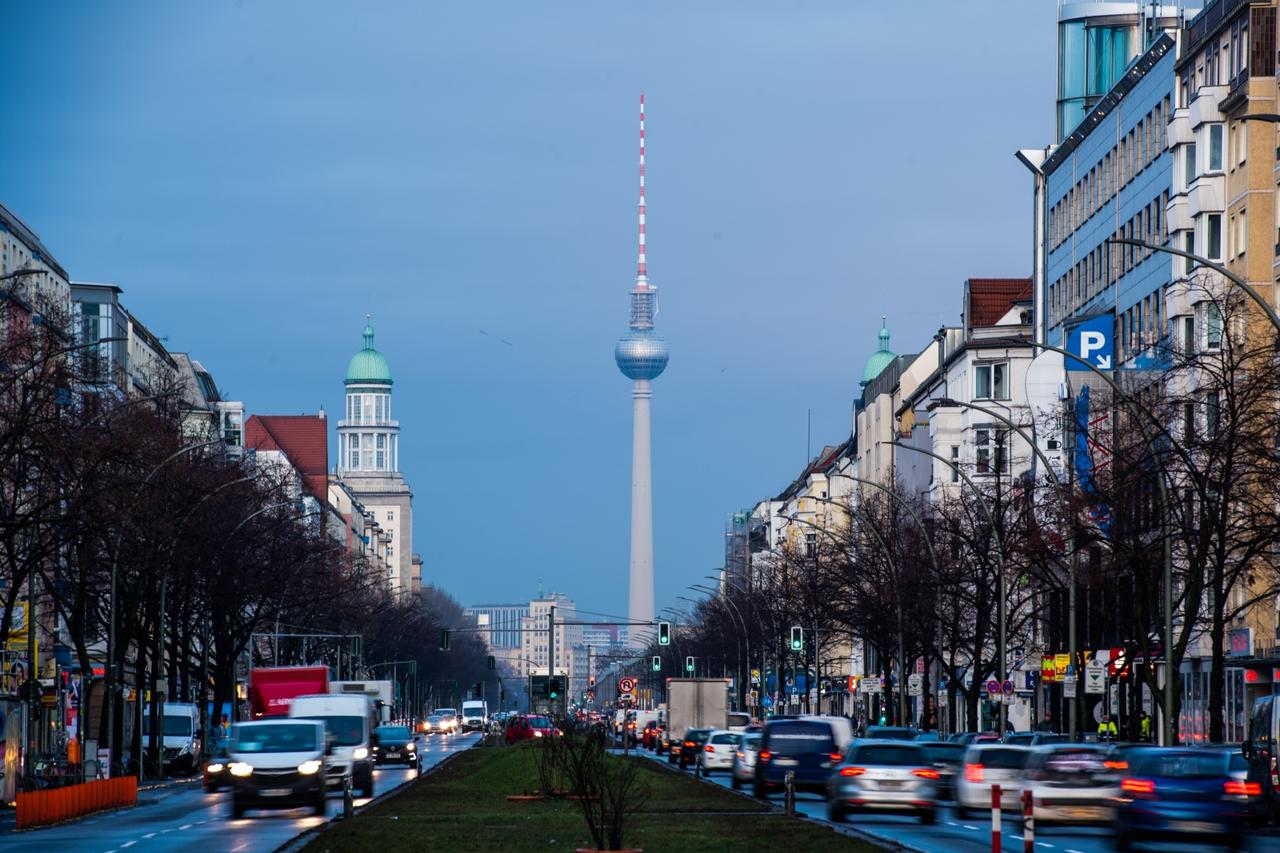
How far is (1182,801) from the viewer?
2870cm

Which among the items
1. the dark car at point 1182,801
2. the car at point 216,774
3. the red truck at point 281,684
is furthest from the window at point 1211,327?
the red truck at point 281,684

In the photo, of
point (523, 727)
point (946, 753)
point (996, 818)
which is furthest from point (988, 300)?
point (996, 818)

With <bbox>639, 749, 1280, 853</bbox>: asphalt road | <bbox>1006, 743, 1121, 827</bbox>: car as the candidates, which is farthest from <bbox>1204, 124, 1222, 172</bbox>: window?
<bbox>1006, 743, 1121, 827</bbox>: car

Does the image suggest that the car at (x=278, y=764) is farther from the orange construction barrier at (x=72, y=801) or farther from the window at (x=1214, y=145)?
the window at (x=1214, y=145)

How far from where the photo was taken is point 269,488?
8544cm

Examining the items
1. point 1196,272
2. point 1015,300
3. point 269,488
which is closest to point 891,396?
point 1015,300

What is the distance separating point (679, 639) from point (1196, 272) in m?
123

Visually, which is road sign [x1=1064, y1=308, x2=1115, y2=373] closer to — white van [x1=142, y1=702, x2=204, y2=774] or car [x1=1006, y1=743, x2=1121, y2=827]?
white van [x1=142, y1=702, x2=204, y2=774]

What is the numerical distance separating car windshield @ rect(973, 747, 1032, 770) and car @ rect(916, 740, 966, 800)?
2.39 feet

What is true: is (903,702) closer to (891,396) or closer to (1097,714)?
(1097,714)

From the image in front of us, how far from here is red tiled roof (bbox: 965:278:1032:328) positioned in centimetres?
12156

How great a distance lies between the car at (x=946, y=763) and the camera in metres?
40.1

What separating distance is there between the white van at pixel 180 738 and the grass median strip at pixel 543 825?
28.1 metres

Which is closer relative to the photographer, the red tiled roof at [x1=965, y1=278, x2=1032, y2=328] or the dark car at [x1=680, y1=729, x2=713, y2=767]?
the dark car at [x1=680, y1=729, x2=713, y2=767]
